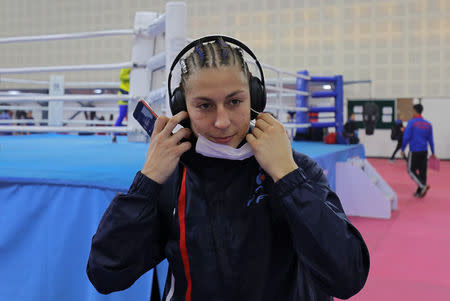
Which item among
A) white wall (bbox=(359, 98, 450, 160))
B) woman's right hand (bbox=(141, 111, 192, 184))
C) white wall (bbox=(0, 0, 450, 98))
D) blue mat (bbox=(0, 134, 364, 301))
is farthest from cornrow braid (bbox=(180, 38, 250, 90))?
white wall (bbox=(359, 98, 450, 160))

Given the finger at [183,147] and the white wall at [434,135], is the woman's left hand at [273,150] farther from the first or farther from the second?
the white wall at [434,135]

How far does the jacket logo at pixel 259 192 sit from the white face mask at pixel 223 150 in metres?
0.05

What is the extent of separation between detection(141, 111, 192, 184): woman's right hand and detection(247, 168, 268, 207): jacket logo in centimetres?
17

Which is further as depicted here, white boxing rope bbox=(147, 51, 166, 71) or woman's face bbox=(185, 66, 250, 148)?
white boxing rope bbox=(147, 51, 166, 71)

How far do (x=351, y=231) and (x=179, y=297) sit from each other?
1.27ft

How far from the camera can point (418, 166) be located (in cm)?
574

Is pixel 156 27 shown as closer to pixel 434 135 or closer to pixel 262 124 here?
pixel 262 124

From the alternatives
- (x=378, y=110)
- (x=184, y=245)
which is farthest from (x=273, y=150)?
(x=378, y=110)

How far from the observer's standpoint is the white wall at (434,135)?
426 inches

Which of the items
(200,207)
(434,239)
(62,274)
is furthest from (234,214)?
(434,239)

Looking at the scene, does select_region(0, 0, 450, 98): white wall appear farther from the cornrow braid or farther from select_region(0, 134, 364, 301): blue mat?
the cornrow braid

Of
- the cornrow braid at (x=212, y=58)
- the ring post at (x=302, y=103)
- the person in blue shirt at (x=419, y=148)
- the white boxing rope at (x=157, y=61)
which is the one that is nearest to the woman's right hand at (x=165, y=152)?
the cornrow braid at (x=212, y=58)

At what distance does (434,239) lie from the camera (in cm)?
353

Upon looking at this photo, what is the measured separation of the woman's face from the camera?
79cm
